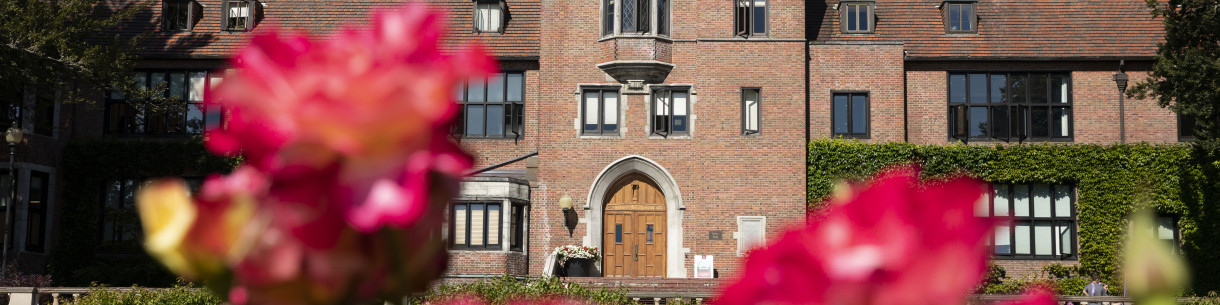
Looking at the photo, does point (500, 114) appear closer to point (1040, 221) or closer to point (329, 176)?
point (1040, 221)

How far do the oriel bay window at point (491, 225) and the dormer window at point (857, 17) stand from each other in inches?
332

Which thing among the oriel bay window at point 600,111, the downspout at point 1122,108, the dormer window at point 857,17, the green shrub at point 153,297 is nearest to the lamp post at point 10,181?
the green shrub at point 153,297

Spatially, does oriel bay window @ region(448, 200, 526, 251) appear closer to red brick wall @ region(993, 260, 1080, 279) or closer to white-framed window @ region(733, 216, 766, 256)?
white-framed window @ region(733, 216, 766, 256)

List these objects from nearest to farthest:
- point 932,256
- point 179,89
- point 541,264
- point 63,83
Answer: point 932,256 < point 63,83 < point 541,264 < point 179,89

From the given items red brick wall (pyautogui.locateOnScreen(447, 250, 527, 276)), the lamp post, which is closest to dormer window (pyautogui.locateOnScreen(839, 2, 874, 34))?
red brick wall (pyautogui.locateOnScreen(447, 250, 527, 276))

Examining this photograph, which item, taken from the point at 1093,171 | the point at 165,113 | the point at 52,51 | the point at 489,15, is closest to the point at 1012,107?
the point at 1093,171

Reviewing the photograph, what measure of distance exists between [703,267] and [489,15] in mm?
7892

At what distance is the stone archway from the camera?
23.6 meters

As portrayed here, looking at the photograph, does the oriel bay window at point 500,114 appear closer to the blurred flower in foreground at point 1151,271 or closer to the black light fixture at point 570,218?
the black light fixture at point 570,218

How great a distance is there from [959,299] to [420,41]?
0.37m

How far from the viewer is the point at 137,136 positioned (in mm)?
25312

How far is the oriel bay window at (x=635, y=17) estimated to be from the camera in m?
23.3

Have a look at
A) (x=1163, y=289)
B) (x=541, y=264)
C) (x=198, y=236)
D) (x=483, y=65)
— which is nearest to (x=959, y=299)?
(x=1163, y=289)

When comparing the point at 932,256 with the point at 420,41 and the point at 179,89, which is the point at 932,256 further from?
the point at 179,89
